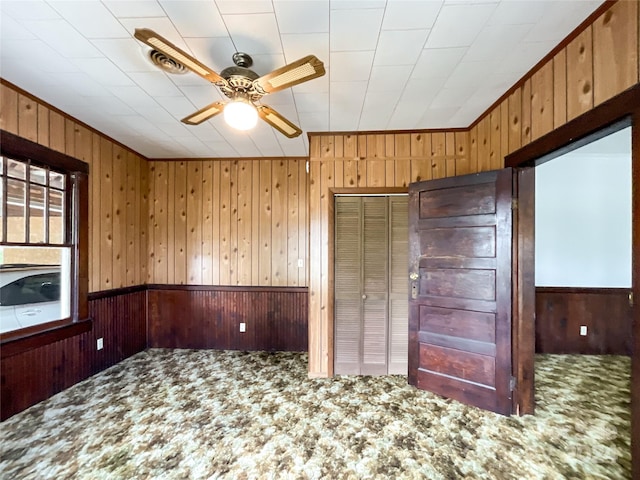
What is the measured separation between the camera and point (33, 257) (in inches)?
93.7

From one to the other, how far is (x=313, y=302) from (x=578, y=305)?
3515 millimetres

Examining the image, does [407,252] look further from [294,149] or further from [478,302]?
[294,149]

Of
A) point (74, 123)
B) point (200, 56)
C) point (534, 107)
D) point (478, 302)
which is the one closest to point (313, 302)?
point (478, 302)

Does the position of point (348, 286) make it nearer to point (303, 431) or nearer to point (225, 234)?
point (303, 431)

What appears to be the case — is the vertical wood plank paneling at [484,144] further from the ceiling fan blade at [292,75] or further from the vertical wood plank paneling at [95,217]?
the vertical wood plank paneling at [95,217]

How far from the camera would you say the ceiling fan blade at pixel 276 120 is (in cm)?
181

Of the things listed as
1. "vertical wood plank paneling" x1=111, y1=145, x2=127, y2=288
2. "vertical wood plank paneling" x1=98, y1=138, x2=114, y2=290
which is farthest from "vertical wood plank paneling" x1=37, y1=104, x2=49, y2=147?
"vertical wood plank paneling" x1=111, y1=145, x2=127, y2=288

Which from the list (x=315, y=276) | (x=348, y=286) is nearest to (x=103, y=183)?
(x=315, y=276)

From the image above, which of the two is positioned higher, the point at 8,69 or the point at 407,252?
the point at 8,69

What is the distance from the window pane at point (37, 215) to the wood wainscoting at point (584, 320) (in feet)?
18.3

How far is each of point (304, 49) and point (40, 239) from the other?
276 cm

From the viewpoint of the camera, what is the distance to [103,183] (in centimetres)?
306

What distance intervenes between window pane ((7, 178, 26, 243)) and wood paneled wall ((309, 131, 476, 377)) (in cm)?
246

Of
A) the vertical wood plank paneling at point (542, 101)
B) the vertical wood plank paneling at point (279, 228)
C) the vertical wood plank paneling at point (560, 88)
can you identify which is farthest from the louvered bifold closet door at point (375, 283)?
the vertical wood plank paneling at point (560, 88)
